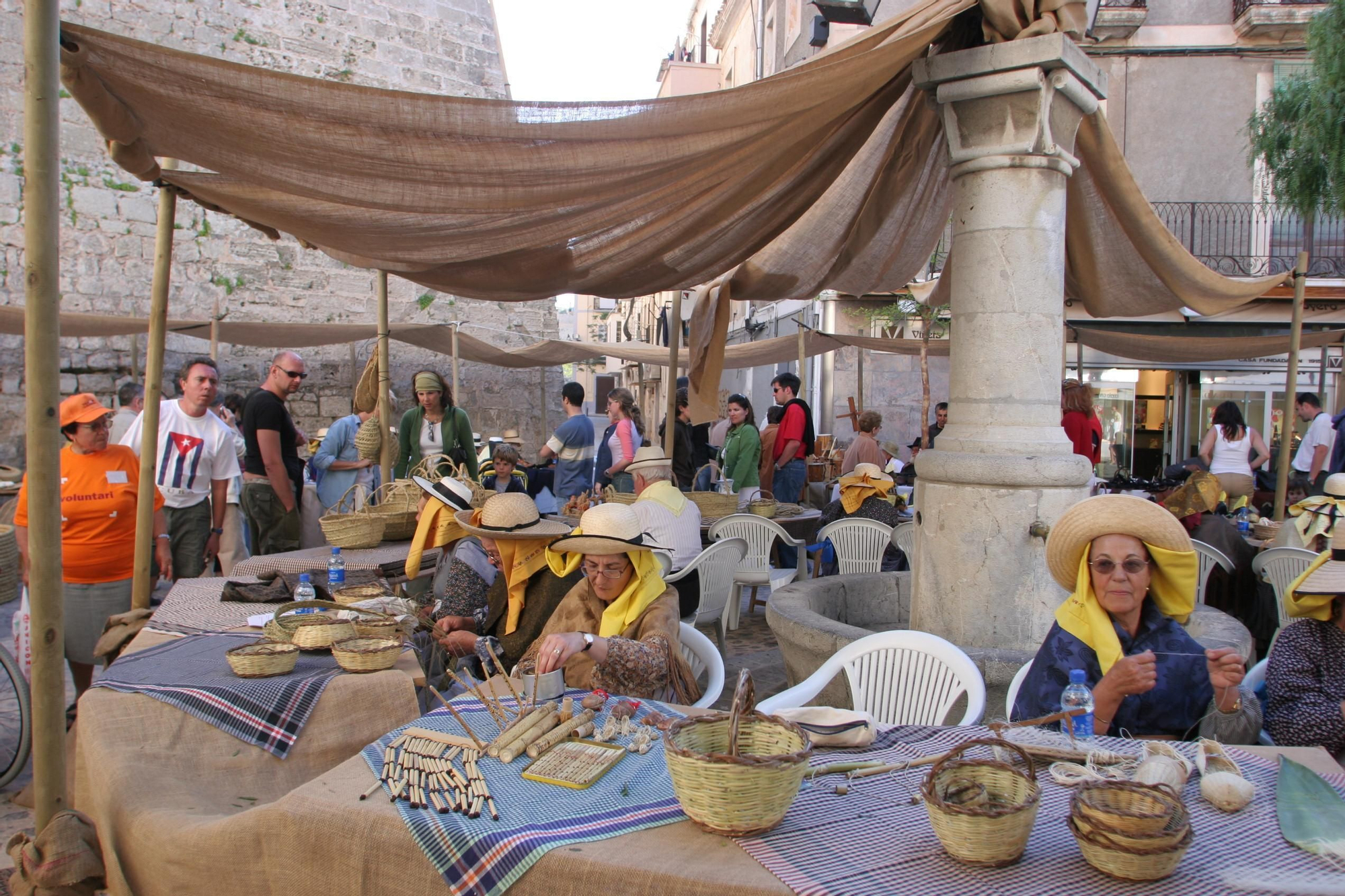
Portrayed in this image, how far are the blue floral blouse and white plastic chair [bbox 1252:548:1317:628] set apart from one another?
9.04 ft

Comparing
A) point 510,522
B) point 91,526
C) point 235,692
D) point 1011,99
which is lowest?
point 235,692

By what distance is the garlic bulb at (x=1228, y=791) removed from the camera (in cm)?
181

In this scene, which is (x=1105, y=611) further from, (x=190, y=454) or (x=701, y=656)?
(x=190, y=454)

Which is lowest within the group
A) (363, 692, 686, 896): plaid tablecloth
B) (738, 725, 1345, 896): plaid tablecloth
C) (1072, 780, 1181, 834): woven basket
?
(363, 692, 686, 896): plaid tablecloth

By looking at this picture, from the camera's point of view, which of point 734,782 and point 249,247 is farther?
point 249,247

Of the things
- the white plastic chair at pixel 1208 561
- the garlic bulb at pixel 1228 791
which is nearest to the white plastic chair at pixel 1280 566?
the white plastic chair at pixel 1208 561

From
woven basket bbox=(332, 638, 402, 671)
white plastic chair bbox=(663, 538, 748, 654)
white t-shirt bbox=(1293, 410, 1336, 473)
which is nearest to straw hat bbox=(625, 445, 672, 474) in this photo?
white plastic chair bbox=(663, 538, 748, 654)

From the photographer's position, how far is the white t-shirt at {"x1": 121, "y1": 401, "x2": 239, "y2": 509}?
198 inches

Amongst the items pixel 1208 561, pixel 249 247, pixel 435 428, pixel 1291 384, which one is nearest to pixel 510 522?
pixel 435 428

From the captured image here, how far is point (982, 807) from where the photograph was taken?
63.2 inches

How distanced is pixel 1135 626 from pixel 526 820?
1787 millimetres

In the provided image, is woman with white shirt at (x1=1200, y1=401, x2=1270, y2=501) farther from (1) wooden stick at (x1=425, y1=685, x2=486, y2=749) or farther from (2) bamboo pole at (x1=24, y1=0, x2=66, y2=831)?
(2) bamboo pole at (x1=24, y1=0, x2=66, y2=831)

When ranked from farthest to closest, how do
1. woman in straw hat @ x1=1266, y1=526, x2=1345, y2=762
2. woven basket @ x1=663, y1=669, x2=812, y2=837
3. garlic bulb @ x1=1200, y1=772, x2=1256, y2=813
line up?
woman in straw hat @ x1=1266, y1=526, x2=1345, y2=762, garlic bulb @ x1=1200, y1=772, x2=1256, y2=813, woven basket @ x1=663, y1=669, x2=812, y2=837

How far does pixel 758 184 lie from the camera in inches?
153
